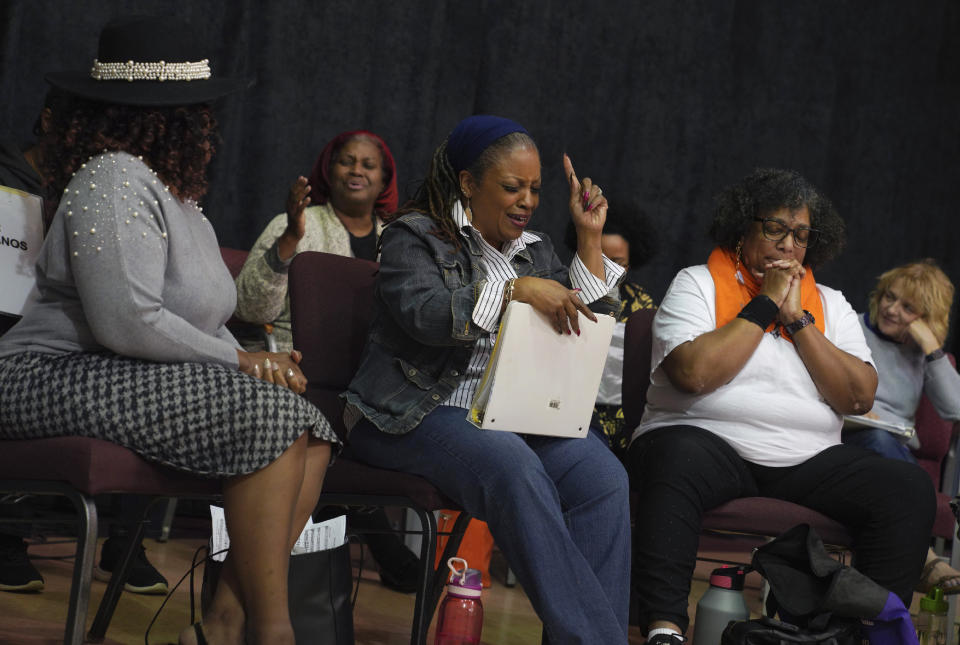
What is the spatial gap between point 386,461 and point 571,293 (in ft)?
1.71

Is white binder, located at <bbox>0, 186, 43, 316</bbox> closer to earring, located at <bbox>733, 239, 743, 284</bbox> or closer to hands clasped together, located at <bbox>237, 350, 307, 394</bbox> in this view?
hands clasped together, located at <bbox>237, 350, 307, 394</bbox>

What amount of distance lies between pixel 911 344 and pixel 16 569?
10.1ft

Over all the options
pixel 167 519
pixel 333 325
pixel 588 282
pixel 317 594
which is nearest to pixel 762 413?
pixel 588 282

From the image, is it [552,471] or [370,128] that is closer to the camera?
[552,471]

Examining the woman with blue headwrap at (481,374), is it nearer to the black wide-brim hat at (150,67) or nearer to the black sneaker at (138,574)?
the black wide-brim hat at (150,67)

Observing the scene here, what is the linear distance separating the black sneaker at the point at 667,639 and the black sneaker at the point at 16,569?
63.3 inches

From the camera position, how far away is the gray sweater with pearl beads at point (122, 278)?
184 cm

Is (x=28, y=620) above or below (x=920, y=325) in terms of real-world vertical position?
below

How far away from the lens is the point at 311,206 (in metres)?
3.73

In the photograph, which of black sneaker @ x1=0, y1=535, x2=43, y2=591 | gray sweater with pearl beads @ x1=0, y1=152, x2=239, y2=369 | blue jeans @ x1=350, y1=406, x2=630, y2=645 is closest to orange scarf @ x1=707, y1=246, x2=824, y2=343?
blue jeans @ x1=350, y1=406, x2=630, y2=645

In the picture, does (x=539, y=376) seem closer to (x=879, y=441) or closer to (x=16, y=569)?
(x=16, y=569)

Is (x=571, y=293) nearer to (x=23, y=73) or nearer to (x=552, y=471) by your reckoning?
(x=552, y=471)

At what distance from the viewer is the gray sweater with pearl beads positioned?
1.84 metres

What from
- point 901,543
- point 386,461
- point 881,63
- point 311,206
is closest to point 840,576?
point 901,543
